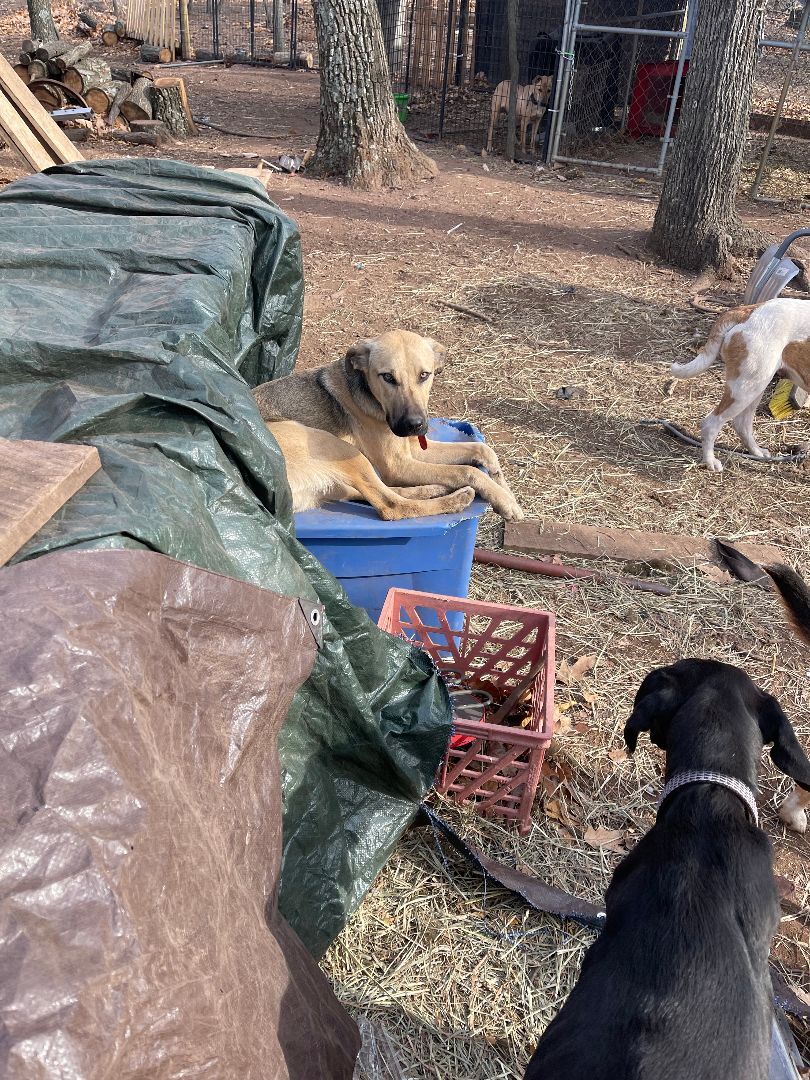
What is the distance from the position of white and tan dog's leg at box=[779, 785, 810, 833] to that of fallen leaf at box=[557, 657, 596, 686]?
1003 millimetres

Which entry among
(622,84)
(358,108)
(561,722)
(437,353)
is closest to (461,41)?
(622,84)

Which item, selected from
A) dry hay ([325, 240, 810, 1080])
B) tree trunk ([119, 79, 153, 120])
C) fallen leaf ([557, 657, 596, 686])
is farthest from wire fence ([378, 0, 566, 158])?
fallen leaf ([557, 657, 596, 686])

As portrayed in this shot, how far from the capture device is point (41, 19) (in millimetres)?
15320

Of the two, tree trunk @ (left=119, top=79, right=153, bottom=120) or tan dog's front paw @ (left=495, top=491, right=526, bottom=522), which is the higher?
tree trunk @ (left=119, top=79, right=153, bottom=120)

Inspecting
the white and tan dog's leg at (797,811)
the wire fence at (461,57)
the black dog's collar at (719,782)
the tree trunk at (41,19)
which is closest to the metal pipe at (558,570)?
the white and tan dog's leg at (797,811)

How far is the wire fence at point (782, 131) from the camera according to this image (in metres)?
10.2

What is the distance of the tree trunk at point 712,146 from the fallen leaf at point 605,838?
284 inches

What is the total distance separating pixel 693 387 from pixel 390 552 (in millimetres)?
4045

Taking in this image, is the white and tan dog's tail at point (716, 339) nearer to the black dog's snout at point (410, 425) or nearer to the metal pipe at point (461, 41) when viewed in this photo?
the black dog's snout at point (410, 425)

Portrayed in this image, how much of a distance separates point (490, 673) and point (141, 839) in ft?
8.14

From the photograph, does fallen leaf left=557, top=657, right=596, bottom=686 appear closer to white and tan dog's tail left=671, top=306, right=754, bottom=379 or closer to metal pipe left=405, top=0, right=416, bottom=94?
white and tan dog's tail left=671, top=306, right=754, bottom=379

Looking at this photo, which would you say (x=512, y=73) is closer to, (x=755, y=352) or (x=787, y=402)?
(x=787, y=402)

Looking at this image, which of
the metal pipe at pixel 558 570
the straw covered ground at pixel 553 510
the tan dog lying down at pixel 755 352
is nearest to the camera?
the straw covered ground at pixel 553 510

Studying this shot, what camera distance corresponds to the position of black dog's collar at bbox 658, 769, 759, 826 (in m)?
2.26
